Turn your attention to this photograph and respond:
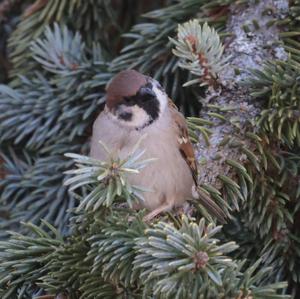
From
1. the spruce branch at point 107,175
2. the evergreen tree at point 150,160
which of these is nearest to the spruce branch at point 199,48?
the evergreen tree at point 150,160

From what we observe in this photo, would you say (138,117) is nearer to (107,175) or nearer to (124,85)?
(124,85)

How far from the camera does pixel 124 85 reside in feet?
4.64

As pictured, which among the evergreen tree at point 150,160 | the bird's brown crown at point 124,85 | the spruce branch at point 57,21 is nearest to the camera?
the evergreen tree at point 150,160

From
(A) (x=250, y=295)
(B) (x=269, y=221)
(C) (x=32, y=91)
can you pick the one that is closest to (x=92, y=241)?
(A) (x=250, y=295)

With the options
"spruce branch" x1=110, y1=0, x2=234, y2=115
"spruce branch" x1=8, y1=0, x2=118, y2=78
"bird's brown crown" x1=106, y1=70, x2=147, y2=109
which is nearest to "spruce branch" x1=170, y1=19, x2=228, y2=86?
"bird's brown crown" x1=106, y1=70, x2=147, y2=109

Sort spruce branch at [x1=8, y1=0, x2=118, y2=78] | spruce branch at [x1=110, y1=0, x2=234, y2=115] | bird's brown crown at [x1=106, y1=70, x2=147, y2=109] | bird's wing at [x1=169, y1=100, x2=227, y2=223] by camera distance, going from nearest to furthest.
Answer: bird's wing at [x1=169, y1=100, x2=227, y2=223] < bird's brown crown at [x1=106, y1=70, x2=147, y2=109] < spruce branch at [x1=110, y1=0, x2=234, y2=115] < spruce branch at [x1=8, y1=0, x2=118, y2=78]

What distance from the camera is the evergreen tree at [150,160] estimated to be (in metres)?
0.99

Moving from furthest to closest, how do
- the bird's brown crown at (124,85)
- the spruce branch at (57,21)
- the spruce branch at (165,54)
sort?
1. the spruce branch at (57,21)
2. the spruce branch at (165,54)
3. the bird's brown crown at (124,85)

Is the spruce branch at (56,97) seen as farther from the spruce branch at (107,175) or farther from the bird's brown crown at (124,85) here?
the spruce branch at (107,175)

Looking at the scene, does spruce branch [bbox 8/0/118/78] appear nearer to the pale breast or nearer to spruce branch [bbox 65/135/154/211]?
the pale breast

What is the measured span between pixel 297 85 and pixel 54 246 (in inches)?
20.4

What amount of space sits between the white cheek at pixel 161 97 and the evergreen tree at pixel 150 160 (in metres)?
0.07

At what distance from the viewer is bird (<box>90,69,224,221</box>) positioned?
55.9 inches

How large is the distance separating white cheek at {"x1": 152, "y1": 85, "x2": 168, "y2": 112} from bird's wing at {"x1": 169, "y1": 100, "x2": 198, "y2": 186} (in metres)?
0.03
